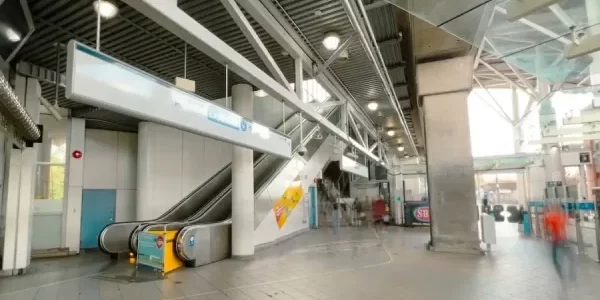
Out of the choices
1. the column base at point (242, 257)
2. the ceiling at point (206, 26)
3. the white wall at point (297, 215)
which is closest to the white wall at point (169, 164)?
the white wall at point (297, 215)

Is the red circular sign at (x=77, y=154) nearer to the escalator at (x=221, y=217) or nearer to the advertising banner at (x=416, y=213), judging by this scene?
the escalator at (x=221, y=217)

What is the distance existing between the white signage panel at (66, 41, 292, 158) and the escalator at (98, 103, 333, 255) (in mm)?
4541

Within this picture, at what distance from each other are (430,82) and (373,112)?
9.38ft

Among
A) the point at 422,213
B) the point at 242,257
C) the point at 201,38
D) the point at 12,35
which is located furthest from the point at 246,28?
the point at 422,213

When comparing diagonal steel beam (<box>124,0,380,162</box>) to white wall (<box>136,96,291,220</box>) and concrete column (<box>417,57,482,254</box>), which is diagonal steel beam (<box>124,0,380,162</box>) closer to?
concrete column (<box>417,57,482,254</box>)

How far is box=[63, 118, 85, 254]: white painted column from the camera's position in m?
9.99

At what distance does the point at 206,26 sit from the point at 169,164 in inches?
281

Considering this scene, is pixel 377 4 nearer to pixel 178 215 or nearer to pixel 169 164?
pixel 178 215

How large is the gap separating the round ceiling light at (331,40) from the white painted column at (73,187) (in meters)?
8.13

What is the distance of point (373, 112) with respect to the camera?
38.4ft

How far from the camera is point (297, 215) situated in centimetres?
1317

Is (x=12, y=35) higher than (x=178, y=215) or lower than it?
higher

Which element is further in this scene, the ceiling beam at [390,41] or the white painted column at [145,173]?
the white painted column at [145,173]

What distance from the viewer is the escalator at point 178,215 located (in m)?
8.45
